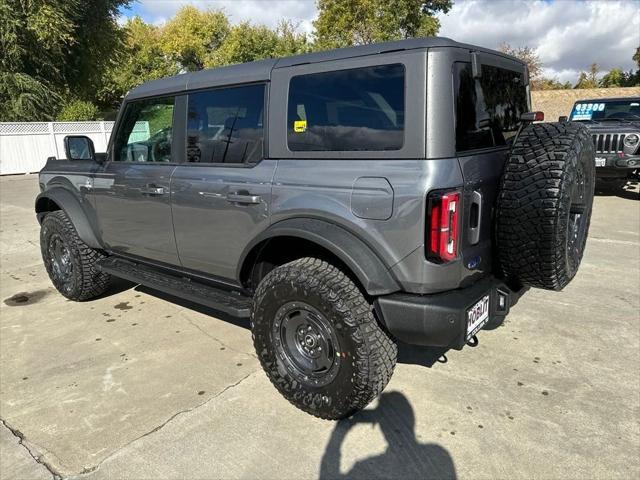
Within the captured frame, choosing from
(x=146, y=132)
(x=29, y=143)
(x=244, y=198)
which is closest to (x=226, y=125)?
(x=244, y=198)

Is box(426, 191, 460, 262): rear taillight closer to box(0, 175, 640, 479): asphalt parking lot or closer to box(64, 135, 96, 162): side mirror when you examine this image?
box(0, 175, 640, 479): asphalt parking lot

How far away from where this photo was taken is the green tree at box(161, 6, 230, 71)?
38.5 metres

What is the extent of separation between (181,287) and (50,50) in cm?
1922

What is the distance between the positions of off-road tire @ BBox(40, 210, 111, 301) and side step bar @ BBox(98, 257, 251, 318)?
9.3 inches

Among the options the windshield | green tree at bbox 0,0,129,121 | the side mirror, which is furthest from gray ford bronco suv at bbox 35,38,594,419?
green tree at bbox 0,0,129,121

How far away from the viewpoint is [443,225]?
229 centimetres

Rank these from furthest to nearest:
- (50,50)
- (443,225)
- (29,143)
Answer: (50,50) < (29,143) < (443,225)

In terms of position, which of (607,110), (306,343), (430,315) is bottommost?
(306,343)

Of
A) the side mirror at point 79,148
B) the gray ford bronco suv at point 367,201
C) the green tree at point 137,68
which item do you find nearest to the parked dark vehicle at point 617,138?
the gray ford bronco suv at point 367,201

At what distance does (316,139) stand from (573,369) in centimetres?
228

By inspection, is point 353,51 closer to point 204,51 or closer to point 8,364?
point 8,364

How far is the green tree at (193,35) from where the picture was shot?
38500 mm

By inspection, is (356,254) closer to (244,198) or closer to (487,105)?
(244,198)

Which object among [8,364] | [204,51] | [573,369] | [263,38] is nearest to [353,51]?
[573,369]
